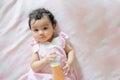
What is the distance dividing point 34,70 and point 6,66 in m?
0.16

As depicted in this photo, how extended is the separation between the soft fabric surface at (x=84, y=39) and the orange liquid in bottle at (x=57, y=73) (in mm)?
183

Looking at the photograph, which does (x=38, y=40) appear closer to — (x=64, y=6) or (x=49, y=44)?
(x=49, y=44)

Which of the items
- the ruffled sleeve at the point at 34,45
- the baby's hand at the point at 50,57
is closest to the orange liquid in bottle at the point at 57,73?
the baby's hand at the point at 50,57

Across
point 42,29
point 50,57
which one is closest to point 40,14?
point 42,29

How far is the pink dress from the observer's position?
1.39 metres

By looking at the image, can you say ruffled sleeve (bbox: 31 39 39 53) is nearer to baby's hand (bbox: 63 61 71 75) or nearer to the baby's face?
the baby's face

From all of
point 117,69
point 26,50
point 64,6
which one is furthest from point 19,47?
point 117,69

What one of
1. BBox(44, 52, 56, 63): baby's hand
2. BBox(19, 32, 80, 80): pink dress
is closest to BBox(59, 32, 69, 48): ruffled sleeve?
BBox(19, 32, 80, 80): pink dress

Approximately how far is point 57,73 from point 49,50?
5.6 inches

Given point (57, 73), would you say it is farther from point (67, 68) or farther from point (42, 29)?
point (42, 29)

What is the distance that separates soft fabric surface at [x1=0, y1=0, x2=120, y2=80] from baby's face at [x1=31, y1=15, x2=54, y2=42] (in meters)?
0.09

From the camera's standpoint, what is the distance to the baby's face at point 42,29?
1369 millimetres

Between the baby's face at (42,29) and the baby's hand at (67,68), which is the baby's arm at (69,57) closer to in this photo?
the baby's hand at (67,68)

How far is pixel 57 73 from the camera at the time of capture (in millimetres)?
1297
